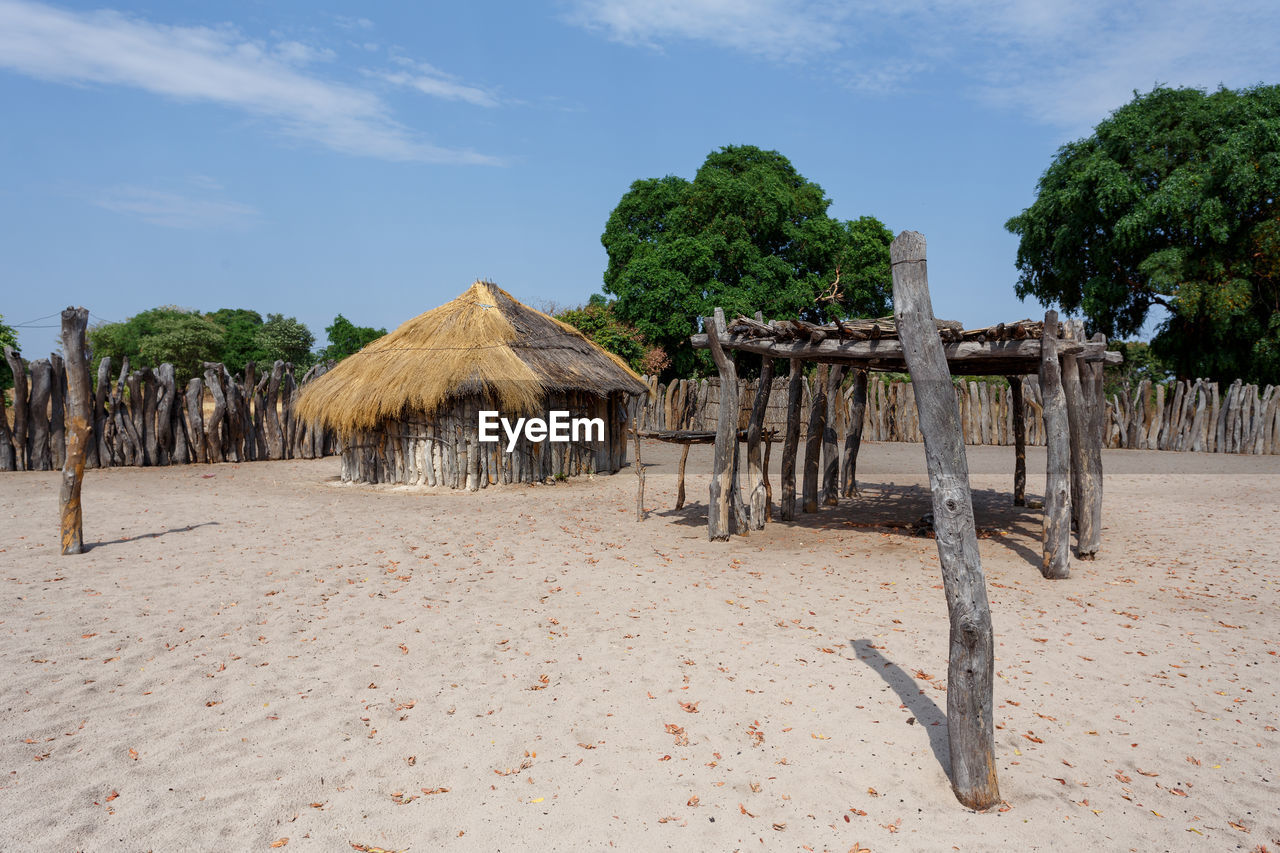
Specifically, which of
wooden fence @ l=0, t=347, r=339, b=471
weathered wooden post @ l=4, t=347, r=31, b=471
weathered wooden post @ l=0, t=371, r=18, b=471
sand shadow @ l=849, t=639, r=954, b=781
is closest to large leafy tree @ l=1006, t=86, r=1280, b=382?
sand shadow @ l=849, t=639, r=954, b=781

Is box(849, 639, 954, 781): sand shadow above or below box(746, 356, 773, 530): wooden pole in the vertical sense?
below

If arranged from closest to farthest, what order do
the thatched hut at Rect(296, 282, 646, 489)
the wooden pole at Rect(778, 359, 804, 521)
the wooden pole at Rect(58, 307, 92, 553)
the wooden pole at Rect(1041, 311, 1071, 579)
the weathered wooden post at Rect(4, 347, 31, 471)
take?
the wooden pole at Rect(1041, 311, 1071, 579) → the wooden pole at Rect(58, 307, 92, 553) → the wooden pole at Rect(778, 359, 804, 521) → the thatched hut at Rect(296, 282, 646, 489) → the weathered wooden post at Rect(4, 347, 31, 471)

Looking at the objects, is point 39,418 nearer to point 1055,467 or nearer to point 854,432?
point 854,432

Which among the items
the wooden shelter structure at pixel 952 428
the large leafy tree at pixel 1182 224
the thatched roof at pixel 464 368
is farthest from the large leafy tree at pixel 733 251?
the wooden shelter structure at pixel 952 428

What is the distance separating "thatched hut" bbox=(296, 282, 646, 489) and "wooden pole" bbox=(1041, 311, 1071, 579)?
7164mm

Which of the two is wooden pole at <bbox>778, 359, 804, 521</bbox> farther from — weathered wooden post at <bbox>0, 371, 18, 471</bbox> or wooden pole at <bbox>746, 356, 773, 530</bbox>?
weathered wooden post at <bbox>0, 371, 18, 471</bbox>

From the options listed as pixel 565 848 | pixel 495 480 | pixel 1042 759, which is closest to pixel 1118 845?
pixel 1042 759

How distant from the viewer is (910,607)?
5895 mm

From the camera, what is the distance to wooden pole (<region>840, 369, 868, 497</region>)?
10773mm

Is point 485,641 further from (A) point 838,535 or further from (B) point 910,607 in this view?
(A) point 838,535

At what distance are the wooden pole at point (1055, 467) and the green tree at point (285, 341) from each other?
35078 millimetres

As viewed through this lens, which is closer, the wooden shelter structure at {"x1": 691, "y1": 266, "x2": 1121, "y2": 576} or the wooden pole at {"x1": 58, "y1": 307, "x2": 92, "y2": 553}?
the wooden shelter structure at {"x1": 691, "y1": 266, "x2": 1121, "y2": 576}

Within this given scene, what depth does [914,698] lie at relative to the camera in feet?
14.0

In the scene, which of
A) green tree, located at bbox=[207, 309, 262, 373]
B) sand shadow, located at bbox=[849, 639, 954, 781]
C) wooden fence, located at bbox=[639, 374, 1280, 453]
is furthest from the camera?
green tree, located at bbox=[207, 309, 262, 373]
